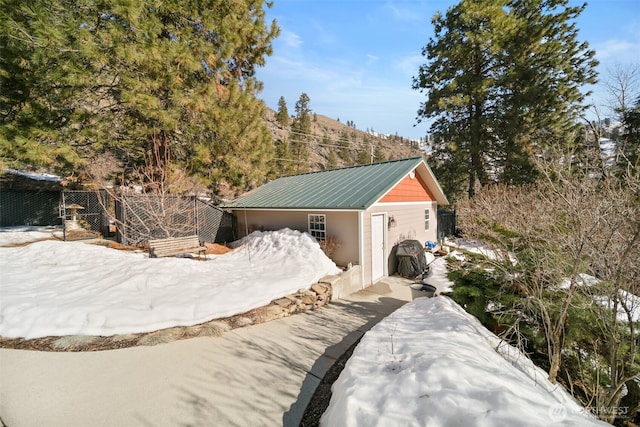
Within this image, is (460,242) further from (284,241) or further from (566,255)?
(566,255)

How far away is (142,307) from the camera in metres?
5.31

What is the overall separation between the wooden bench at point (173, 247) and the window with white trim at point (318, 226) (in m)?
4.02

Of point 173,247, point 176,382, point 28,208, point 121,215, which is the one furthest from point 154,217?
point 28,208

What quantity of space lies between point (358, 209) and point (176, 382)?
6.08m

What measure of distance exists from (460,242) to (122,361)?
53.0ft

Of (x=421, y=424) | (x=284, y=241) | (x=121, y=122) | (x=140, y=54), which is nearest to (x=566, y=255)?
(x=421, y=424)

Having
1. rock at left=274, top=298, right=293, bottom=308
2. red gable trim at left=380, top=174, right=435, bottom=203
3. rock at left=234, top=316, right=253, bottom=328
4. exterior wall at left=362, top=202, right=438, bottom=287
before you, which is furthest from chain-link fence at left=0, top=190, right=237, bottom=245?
red gable trim at left=380, top=174, right=435, bottom=203

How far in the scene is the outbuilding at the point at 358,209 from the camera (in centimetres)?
895

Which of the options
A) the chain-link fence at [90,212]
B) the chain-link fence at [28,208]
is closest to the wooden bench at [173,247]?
the chain-link fence at [90,212]

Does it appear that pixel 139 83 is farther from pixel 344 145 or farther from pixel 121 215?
pixel 344 145

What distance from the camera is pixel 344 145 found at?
71188 mm

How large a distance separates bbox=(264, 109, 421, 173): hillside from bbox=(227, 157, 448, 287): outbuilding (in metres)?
20.4

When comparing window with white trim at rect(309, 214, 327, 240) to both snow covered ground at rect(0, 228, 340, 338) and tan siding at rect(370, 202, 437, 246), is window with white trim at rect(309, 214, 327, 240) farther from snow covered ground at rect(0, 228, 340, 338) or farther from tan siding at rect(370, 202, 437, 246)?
tan siding at rect(370, 202, 437, 246)

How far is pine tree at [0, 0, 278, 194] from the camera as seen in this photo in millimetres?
7578
